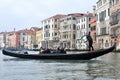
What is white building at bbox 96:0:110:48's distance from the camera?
162ft

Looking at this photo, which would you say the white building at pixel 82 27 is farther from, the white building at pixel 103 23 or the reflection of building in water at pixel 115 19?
the reflection of building in water at pixel 115 19

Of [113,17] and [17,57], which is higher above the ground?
[113,17]

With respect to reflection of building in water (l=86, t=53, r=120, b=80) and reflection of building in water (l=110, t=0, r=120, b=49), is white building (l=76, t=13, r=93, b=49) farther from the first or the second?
reflection of building in water (l=86, t=53, r=120, b=80)

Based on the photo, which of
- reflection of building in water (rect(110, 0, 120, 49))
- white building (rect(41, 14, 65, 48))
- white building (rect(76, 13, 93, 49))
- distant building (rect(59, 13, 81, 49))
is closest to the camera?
reflection of building in water (rect(110, 0, 120, 49))

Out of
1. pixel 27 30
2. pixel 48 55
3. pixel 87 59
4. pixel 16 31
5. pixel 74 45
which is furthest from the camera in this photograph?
pixel 16 31

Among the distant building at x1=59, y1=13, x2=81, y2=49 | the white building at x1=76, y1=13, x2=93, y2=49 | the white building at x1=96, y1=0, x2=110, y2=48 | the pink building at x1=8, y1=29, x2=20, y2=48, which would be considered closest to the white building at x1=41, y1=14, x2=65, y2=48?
the distant building at x1=59, y1=13, x2=81, y2=49

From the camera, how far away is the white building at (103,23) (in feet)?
162

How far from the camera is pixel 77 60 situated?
69.3ft

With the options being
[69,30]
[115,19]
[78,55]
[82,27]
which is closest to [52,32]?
[69,30]

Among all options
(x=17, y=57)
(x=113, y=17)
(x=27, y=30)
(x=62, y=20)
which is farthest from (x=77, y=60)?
(x=27, y=30)

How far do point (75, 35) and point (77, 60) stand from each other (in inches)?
2118

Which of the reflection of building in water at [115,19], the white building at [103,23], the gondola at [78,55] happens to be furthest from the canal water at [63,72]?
the white building at [103,23]

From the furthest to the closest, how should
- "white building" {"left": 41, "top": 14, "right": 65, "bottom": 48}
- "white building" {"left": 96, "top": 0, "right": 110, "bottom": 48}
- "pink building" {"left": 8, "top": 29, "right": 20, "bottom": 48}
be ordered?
"pink building" {"left": 8, "top": 29, "right": 20, "bottom": 48}, "white building" {"left": 41, "top": 14, "right": 65, "bottom": 48}, "white building" {"left": 96, "top": 0, "right": 110, "bottom": 48}

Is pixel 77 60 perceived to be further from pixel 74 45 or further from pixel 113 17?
pixel 74 45
